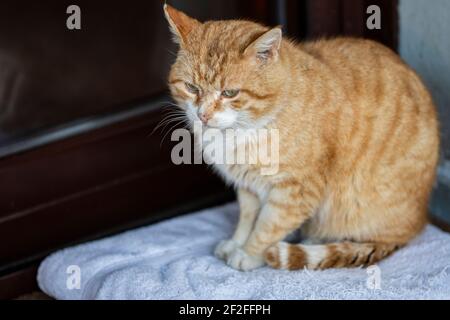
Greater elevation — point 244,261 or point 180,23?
point 180,23

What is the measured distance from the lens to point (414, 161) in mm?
2348

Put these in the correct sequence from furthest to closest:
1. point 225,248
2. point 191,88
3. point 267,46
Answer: point 225,248, point 191,88, point 267,46

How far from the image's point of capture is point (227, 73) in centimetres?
211

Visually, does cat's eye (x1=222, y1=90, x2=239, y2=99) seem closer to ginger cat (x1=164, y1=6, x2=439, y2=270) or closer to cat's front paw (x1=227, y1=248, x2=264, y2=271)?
ginger cat (x1=164, y1=6, x2=439, y2=270)

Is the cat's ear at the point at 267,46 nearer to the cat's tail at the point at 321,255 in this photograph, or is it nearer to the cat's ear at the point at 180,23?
the cat's ear at the point at 180,23

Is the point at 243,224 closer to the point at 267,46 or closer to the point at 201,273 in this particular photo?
the point at 201,273

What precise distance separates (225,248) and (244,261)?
0.49 ft

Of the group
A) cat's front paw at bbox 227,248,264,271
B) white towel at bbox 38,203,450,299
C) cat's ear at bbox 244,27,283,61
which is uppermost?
cat's ear at bbox 244,27,283,61

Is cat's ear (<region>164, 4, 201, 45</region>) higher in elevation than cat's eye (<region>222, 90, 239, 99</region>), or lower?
higher

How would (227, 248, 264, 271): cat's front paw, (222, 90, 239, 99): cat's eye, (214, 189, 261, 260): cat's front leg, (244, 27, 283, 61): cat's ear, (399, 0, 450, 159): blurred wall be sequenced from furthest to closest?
(399, 0, 450, 159): blurred wall
(214, 189, 261, 260): cat's front leg
(227, 248, 264, 271): cat's front paw
(222, 90, 239, 99): cat's eye
(244, 27, 283, 61): cat's ear

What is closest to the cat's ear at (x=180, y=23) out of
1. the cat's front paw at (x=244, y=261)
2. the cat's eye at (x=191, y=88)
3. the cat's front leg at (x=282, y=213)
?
the cat's eye at (x=191, y=88)

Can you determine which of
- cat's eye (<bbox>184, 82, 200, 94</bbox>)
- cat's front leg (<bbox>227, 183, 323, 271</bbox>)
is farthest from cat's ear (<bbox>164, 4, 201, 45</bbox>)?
cat's front leg (<bbox>227, 183, 323, 271</bbox>)

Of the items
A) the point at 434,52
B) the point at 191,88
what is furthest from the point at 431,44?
the point at 191,88

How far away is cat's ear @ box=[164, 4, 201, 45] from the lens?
217 centimetres
